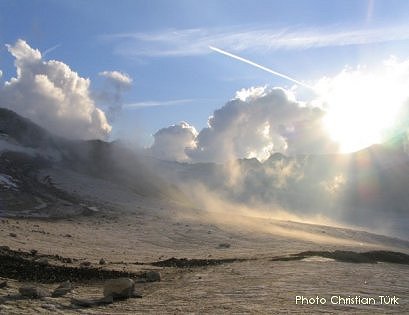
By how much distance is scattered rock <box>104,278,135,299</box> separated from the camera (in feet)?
49.7

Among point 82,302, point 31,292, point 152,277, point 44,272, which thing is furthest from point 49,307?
point 152,277

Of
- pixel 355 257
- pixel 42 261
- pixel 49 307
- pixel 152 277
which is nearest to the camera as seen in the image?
pixel 49 307

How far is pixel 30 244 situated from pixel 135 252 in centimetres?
616

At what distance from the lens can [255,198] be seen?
452 ft

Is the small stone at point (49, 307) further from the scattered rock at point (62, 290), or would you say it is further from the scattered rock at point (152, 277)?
the scattered rock at point (152, 277)

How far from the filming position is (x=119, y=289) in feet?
50.2

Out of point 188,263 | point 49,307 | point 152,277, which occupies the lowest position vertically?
point 49,307

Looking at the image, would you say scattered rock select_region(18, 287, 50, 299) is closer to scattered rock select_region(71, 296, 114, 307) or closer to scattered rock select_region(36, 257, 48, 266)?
scattered rock select_region(71, 296, 114, 307)

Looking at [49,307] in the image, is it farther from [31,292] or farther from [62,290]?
[62,290]

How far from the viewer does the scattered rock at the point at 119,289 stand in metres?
15.2

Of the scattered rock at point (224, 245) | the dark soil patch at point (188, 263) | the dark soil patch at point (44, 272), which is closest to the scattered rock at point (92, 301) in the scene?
the dark soil patch at point (44, 272)

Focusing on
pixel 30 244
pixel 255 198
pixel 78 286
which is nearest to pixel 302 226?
pixel 30 244

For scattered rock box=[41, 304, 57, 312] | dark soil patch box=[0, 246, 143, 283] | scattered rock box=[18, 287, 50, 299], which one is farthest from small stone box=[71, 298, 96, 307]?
dark soil patch box=[0, 246, 143, 283]

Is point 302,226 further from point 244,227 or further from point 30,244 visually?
point 30,244
